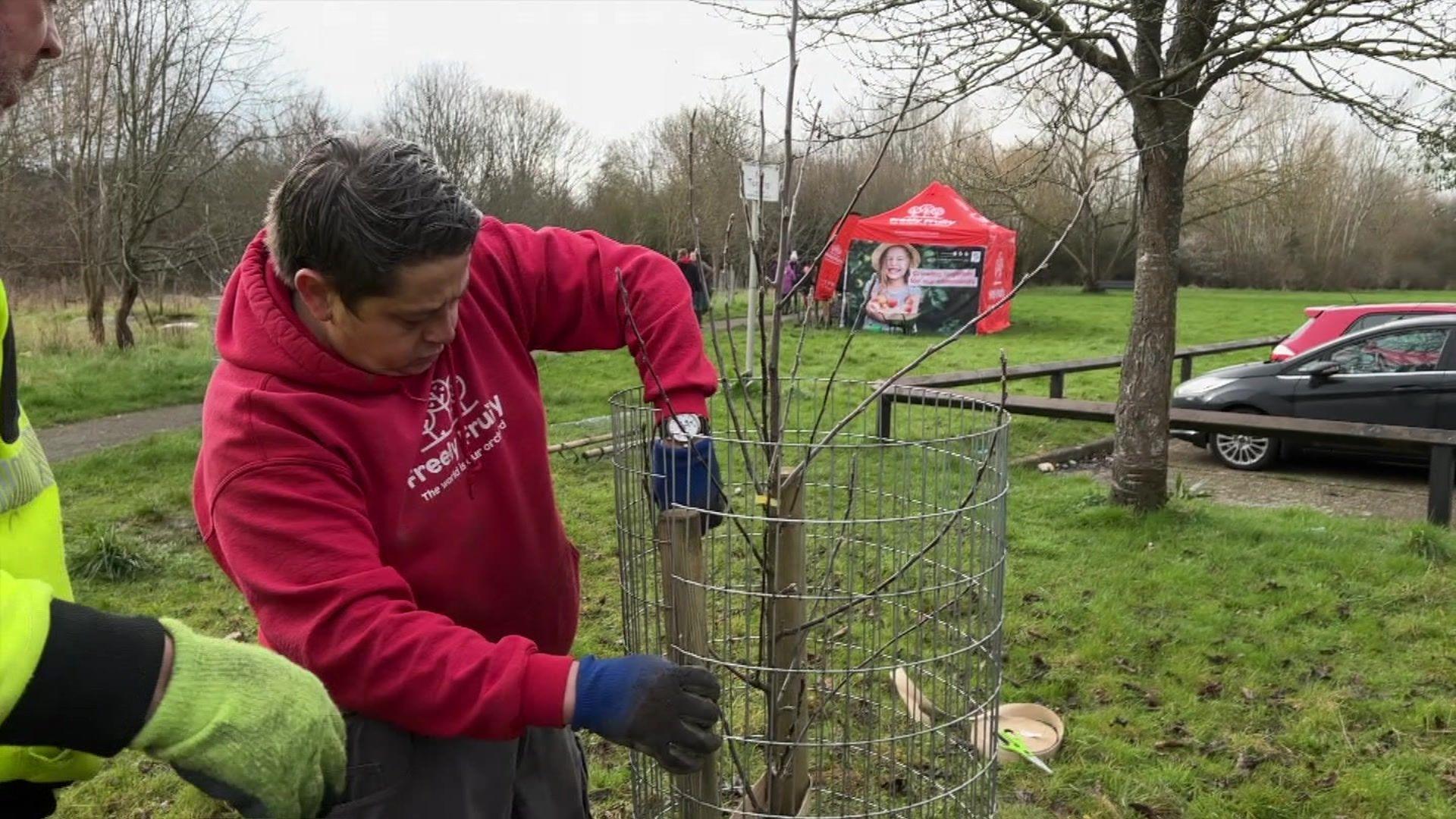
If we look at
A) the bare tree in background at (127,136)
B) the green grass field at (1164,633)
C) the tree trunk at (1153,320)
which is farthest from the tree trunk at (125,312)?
the tree trunk at (1153,320)

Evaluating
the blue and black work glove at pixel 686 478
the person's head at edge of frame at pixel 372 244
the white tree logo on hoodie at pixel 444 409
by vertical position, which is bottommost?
the blue and black work glove at pixel 686 478

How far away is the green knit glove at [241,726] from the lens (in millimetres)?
992

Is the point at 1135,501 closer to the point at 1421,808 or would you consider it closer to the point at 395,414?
the point at 1421,808

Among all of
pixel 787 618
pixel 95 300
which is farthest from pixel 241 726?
pixel 95 300

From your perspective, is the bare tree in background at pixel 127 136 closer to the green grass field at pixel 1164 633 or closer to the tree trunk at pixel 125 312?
the tree trunk at pixel 125 312

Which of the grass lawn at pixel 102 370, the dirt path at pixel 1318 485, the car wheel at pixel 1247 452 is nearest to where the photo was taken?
the dirt path at pixel 1318 485

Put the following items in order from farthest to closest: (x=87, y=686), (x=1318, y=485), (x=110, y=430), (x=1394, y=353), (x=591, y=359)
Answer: (x=591, y=359), (x=110, y=430), (x=1394, y=353), (x=1318, y=485), (x=87, y=686)

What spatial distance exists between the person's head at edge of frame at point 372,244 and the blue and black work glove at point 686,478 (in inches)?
18.6

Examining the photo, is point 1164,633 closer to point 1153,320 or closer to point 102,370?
point 1153,320

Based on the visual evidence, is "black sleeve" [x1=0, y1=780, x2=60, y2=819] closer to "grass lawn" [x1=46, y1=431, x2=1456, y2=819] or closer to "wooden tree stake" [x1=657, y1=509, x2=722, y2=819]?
"wooden tree stake" [x1=657, y1=509, x2=722, y2=819]

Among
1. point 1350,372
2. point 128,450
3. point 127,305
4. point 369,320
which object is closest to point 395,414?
point 369,320

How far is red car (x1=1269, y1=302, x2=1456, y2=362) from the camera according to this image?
9117 mm

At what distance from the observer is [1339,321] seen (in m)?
9.48

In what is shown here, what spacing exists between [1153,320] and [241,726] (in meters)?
5.11
